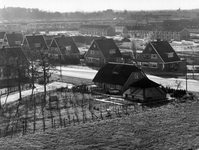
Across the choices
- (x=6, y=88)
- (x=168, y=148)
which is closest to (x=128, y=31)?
(x=6, y=88)

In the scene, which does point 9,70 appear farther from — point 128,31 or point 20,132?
point 128,31

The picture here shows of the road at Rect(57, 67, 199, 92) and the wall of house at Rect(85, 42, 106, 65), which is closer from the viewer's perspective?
the road at Rect(57, 67, 199, 92)

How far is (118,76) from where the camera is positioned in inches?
1364

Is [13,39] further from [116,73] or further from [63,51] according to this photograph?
[116,73]

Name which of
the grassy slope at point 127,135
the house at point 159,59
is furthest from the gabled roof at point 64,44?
the grassy slope at point 127,135

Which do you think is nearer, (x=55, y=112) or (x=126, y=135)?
(x=126, y=135)

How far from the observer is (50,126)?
24266mm

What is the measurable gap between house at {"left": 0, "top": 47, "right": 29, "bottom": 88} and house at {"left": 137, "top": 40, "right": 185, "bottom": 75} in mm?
14484

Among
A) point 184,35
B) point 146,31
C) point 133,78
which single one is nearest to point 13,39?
point 133,78

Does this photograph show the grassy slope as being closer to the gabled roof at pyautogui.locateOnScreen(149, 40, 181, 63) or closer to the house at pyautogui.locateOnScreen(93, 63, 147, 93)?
the house at pyautogui.locateOnScreen(93, 63, 147, 93)

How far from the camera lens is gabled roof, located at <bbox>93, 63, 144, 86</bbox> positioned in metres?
34.1

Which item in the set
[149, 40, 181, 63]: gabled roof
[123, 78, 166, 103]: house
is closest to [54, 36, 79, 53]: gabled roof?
[149, 40, 181, 63]: gabled roof

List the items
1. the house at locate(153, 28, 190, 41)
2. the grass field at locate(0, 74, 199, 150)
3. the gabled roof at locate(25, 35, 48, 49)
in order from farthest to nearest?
the house at locate(153, 28, 190, 41) → the gabled roof at locate(25, 35, 48, 49) → the grass field at locate(0, 74, 199, 150)

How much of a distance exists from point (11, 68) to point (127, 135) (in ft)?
69.2
